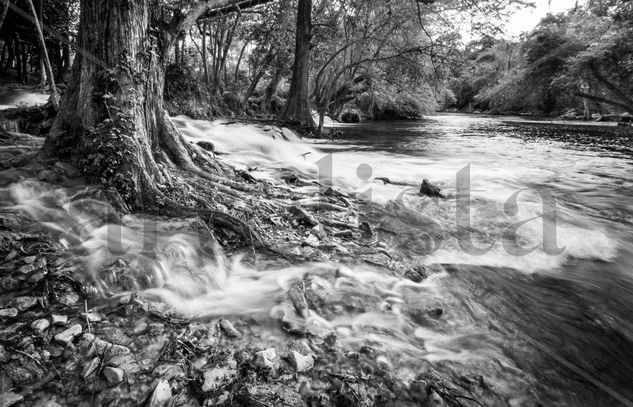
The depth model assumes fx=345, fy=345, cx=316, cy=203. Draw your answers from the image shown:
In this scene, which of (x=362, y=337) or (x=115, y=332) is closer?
(x=115, y=332)

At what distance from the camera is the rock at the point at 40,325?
5.94ft

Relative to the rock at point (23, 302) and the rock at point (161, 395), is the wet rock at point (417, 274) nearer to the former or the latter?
the rock at point (161, 395)

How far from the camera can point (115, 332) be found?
6.28ft

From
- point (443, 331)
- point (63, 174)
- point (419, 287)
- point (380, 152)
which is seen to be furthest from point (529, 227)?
point (380, 152)

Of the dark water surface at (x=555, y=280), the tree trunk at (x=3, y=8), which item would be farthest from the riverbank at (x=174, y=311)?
the tree trunk at (x=3, y=8)

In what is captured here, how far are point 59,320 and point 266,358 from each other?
1.15 metres

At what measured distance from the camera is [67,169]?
10.6ft

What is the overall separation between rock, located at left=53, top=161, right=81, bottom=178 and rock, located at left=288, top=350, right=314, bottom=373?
270 centimetres

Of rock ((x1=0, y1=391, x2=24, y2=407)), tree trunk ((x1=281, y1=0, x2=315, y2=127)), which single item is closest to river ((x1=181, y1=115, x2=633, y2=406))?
rock ((x1=0, y1=391, x2=24, y2=407))

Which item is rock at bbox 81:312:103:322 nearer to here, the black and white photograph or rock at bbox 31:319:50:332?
the black and white photograph

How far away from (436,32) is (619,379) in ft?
48.8

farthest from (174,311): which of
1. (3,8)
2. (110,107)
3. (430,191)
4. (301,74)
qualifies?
(301,74)

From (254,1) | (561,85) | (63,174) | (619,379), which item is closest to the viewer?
(619,379)

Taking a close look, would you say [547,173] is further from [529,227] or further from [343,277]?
[343,277]
